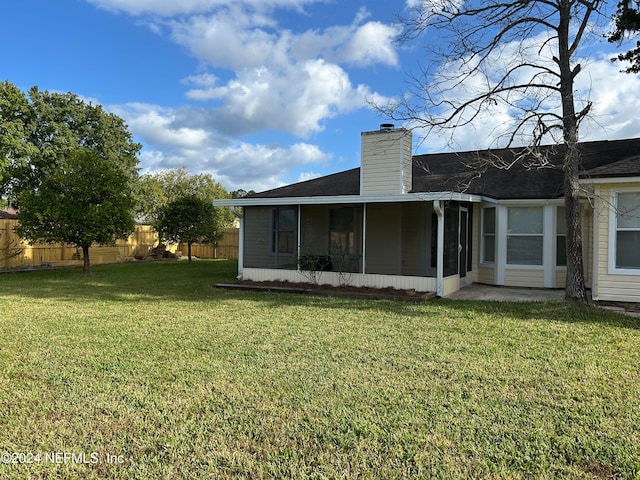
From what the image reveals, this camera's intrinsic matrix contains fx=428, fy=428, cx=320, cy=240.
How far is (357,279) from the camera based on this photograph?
1049 centimetres

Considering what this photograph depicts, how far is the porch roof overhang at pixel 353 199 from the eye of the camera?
358 inches

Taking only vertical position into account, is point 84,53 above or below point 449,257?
above

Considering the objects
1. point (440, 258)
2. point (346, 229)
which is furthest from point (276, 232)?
point (440, 258)

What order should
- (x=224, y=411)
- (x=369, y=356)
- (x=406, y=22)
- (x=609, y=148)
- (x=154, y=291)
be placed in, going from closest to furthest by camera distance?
1. (x=224, y=411)
2. (x=369, y=356)
3. (x=406, y=22)
4. (x=154, y=291)
5. (x=609, y=148)

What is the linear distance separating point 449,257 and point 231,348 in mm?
6574

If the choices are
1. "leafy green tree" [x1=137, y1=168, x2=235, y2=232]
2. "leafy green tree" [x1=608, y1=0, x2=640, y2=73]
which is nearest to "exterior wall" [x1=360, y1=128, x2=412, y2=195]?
"leafy green tree" [x1=608, y1=0, x2=640, y2=73]

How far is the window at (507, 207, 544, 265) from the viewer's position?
10781 millimetres

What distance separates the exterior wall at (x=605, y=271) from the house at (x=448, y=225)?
0.02 meters

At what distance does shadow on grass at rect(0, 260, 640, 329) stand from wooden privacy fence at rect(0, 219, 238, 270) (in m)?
4.29

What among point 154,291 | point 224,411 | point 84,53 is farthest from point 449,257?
point 84,53

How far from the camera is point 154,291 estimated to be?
10.4 m

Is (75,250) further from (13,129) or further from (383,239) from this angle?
(383,239)

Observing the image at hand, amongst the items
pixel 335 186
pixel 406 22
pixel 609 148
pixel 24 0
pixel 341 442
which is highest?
pixel 24 0

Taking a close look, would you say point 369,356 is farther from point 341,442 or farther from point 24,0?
point 24,0
